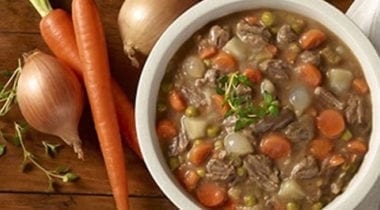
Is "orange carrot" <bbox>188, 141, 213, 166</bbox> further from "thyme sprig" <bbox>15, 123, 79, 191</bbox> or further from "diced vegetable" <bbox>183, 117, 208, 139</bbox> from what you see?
"thyme sprig" <bbox>15, 123, 79, 191</bbox>

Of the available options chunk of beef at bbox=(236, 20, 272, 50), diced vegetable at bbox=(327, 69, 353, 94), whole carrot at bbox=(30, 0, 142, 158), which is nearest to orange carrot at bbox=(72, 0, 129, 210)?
whole carrot at bbox=(30, 0, 142, 158)

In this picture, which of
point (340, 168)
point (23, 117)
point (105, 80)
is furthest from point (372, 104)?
point (23, 117)

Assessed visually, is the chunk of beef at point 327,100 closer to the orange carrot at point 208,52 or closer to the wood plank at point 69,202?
the orange carrot at point 208,52

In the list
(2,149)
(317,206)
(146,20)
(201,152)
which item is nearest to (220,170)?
(201,152)

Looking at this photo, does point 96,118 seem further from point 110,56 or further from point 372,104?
point 372,104

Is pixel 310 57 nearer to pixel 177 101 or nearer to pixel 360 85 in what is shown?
pixel 360 85

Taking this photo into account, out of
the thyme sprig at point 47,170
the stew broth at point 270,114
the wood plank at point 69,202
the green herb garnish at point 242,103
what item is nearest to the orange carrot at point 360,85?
the stew broth at point 270,114

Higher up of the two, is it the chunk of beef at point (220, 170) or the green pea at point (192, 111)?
the green pea at point (192, 111)
